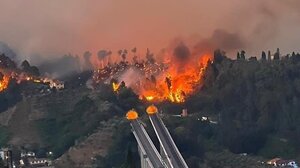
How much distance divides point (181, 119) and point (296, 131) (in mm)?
6654

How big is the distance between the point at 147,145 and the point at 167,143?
1036 millimetres

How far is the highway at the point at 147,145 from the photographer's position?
62350 mm

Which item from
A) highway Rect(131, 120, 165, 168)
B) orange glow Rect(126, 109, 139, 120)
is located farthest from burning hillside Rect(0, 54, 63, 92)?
highway Rect(131, 120, 165, 168)

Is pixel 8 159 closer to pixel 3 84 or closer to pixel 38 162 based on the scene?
pixel 38 162

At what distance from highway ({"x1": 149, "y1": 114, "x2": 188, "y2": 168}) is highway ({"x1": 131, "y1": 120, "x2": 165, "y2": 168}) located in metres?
0.56

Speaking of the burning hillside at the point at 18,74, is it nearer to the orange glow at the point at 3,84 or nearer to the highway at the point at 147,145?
the orange glow at the point at 3,84

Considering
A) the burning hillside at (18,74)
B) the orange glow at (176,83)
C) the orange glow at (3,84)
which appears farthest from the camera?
the burning hillside at (18,74)

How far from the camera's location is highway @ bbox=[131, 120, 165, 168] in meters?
62.3

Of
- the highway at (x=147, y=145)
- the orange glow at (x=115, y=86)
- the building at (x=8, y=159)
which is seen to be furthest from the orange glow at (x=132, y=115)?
the orange glow at (x=115, y=86)

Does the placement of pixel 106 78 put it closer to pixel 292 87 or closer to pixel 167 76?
pixel 167 76

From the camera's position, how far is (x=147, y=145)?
213ft

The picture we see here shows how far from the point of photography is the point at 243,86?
78.0 m

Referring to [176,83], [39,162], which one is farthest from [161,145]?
[176,83]

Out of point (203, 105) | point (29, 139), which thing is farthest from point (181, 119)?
point (29, 139)
